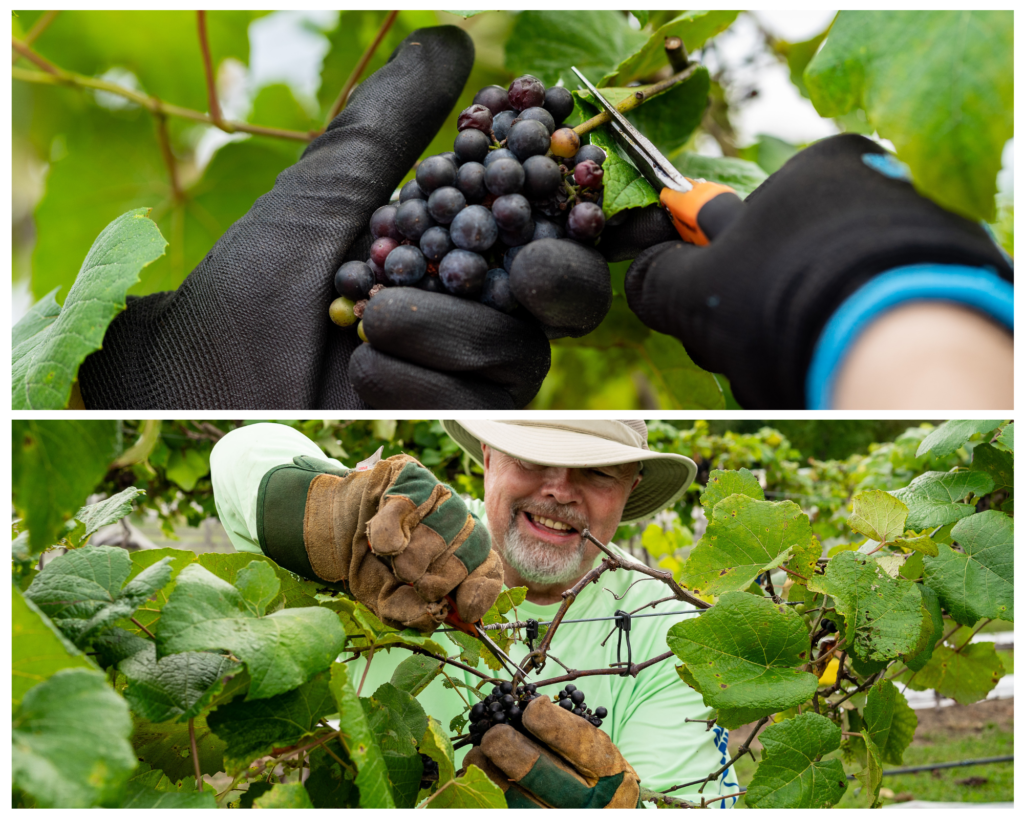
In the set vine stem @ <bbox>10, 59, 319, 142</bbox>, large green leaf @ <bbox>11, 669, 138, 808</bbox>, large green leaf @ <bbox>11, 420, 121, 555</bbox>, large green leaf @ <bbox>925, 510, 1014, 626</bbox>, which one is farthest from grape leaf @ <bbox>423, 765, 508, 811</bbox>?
vine stem @ <bbox>10, 59, 319, 142</bbox>

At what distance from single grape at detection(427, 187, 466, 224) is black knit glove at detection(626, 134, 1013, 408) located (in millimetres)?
248

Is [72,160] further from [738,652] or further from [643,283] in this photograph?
[738,652]

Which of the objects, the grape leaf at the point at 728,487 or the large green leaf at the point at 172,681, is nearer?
the large green leaf at the point at 172,681

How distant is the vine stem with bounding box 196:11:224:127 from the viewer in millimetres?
1147

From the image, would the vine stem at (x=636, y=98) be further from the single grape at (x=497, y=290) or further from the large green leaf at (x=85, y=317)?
the large green leaf at (x=85, y=317)

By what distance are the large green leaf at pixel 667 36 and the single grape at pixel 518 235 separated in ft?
0.83

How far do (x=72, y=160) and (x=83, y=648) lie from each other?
1.32 meters

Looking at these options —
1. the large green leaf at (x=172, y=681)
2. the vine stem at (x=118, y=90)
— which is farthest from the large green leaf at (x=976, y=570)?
the vine stem at (x=118, y=90)

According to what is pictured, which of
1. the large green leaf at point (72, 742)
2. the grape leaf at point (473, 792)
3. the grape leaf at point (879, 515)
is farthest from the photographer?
the grape leaf at point (879, 515)

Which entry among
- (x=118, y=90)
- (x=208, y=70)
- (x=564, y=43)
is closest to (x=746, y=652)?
(x=564, y=43)

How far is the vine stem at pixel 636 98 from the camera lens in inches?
33.5

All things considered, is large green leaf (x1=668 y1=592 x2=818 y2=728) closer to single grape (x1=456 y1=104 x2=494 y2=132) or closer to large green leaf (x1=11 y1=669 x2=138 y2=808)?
large green leaf (x1=11 y1=669 x2=138 y2=808)

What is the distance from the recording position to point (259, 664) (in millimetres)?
517

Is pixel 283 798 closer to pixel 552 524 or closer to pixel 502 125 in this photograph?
pixel 502 125
